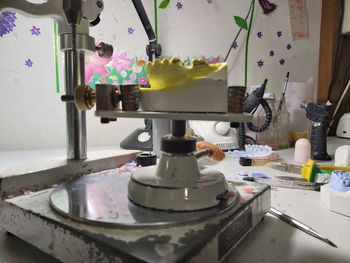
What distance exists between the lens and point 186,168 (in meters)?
0.37

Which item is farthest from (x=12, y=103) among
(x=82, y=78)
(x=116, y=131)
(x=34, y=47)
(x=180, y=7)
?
(x=180, y=7)

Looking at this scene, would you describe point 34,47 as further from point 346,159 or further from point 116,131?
point 346,159

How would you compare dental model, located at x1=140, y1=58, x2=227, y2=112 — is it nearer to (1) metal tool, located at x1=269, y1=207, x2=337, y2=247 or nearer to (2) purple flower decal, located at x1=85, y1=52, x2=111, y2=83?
(1) metal tool, located at x1=269, y1=207, x2=337, y2=247

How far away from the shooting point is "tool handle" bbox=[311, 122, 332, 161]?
96 centimetres

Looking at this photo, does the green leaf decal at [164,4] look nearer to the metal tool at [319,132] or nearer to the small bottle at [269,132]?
the small bottle at [269,132]

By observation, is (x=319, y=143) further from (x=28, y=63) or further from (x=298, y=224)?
(x=28, y=63)

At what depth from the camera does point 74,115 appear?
53cm

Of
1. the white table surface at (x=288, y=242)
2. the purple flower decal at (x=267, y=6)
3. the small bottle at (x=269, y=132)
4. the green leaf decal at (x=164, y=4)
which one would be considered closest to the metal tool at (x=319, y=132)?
the small bottle at (x=269, y=132)

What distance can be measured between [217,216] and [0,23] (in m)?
0.97

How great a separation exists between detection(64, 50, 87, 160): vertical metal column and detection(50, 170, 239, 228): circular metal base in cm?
10

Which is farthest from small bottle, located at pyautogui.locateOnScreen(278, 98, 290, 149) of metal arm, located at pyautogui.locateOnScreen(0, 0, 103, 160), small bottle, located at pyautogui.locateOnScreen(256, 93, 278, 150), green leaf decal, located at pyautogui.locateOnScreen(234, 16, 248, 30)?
metal arm, located at pyautogui.locateOnScreen(0, 0, 103, 160)

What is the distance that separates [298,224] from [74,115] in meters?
0.41

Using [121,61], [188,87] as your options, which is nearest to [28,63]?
[121,61]

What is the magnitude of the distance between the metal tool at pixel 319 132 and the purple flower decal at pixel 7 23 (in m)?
1.04
